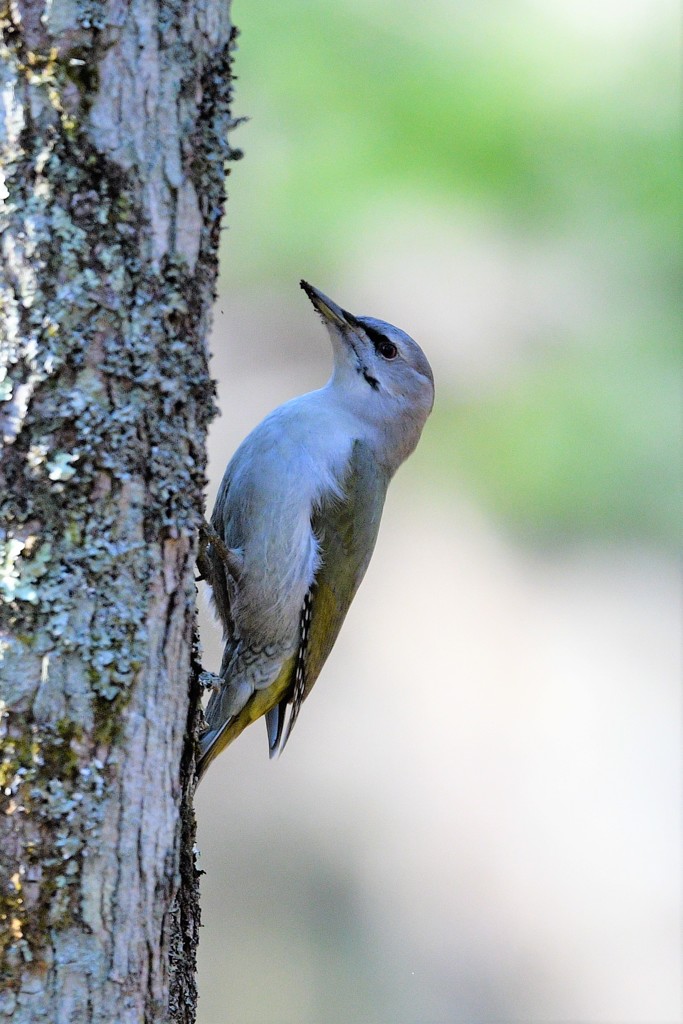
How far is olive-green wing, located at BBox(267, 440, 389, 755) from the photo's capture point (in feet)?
10.9

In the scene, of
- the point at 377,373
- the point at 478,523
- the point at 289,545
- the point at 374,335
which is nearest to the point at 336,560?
the point at 289,545

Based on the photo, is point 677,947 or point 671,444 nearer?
point 677,947

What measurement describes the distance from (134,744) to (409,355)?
81.0 inches

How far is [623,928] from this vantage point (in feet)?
19.8

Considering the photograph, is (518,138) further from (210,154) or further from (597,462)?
(210,154)

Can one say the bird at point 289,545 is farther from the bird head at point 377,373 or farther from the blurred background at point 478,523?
the blurred background at point 478,523

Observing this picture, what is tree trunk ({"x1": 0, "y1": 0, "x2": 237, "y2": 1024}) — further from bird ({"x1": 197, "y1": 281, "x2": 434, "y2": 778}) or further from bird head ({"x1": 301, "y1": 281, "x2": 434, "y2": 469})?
bird head ({"x1": 301, "y1": 281, "x2": 434, "y2": 469})

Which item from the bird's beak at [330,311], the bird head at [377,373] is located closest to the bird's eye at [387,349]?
the bird head at [377,373]

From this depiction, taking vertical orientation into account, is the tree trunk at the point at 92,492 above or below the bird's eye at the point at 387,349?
below

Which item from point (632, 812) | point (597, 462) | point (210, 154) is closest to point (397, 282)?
point (597, 462)

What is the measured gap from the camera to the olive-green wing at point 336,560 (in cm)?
333

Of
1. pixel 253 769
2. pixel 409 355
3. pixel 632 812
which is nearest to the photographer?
pixel 409 355

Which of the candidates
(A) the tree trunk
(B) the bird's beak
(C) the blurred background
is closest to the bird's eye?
(B) the bird's beak

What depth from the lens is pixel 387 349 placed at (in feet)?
11.9
